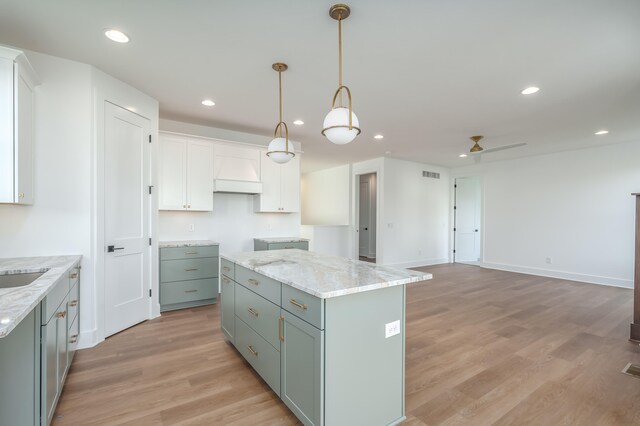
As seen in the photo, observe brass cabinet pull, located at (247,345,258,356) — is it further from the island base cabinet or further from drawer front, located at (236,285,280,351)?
the island base cabinet

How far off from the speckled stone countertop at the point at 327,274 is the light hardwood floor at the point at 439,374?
89 centimetres

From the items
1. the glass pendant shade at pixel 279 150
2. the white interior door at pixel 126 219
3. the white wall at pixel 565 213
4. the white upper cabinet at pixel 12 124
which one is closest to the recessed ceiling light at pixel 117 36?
the white upper cabinet at pixel 12 124

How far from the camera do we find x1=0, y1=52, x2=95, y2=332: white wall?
2582 millimetres

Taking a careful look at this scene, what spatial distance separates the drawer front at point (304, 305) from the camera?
1552 millimetres

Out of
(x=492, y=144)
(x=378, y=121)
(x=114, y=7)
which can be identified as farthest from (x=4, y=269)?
(x=492, y=144)

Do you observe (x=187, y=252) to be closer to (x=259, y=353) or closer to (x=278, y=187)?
(x=278, y=187)

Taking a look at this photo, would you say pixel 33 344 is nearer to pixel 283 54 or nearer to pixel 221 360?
pixel 221 360

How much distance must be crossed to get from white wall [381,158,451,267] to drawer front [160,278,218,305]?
3918 millimetres

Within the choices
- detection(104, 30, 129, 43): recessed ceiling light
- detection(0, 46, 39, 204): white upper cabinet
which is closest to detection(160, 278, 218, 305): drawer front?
detection(0, 46, 39, 204): white upper cabinet

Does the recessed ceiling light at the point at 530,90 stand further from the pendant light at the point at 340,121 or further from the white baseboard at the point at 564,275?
the white baseboard at the point at 564,275

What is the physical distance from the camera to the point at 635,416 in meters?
1.93

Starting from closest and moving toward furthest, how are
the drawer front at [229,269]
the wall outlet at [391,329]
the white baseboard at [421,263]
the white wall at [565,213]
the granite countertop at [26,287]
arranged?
the granite countertop at [26,287] < the wall outlet at [391,329] < the drawer front at [229,269] < the white wall at [565,213] < the white baseboard at [421,263]

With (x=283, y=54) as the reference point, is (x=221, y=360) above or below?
below

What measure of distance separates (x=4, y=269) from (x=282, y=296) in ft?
6.25
